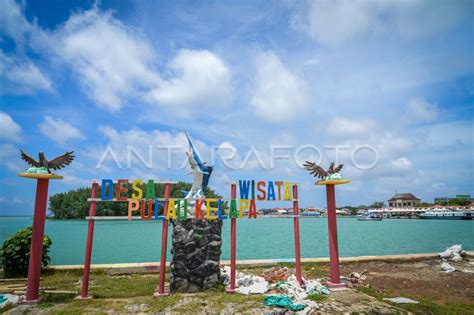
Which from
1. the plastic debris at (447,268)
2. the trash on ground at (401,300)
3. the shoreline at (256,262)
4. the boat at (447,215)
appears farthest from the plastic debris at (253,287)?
the boat at (447,215)

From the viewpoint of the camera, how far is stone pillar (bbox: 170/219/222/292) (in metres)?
8.75

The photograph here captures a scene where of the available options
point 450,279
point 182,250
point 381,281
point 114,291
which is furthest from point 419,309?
point 114,291

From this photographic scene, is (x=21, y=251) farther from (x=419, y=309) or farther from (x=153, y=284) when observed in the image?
(x=419, y=309)

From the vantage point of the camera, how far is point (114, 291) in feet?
29.4

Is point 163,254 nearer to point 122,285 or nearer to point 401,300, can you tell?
point 122,285

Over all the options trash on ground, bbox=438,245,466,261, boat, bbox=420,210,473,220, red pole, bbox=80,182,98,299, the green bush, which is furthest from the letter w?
boat, bbox=420,210,473,220

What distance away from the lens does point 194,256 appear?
8859mm

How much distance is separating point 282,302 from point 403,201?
109862mm

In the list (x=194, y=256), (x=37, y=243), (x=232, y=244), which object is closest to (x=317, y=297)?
(x=232, y=244)

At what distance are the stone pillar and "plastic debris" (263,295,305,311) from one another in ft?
6.69

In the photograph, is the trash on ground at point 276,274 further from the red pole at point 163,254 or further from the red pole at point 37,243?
the red pole at point 37,243

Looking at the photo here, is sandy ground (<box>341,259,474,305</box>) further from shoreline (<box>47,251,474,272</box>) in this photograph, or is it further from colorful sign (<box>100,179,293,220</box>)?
colorful sign (<box>100,179,293,220</box>)

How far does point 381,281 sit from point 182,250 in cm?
665

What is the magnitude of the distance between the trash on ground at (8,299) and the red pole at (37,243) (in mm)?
317
